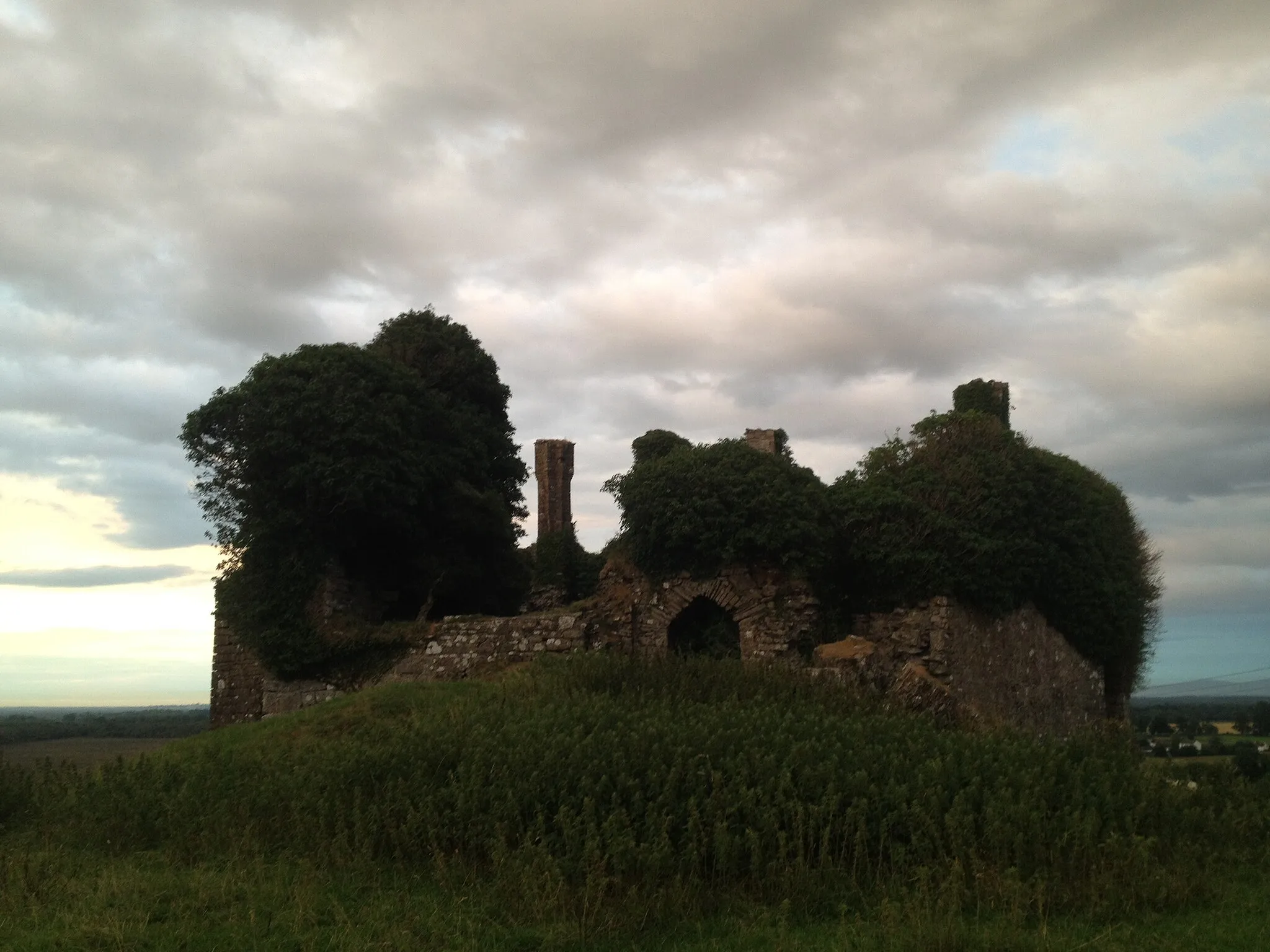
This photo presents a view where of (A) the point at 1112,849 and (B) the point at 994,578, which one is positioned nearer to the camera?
(A) the point at 1112,849

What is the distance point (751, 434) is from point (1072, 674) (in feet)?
27.3

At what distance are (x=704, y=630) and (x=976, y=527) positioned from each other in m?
4.83

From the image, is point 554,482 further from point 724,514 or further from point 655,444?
point 724,514

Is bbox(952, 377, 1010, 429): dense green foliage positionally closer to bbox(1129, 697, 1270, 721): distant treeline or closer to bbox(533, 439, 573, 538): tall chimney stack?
bbox(1129, 697, 1270, 721): distant treeline

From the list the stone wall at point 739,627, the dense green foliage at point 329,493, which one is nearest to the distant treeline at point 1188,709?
the stone wall at point 739,627

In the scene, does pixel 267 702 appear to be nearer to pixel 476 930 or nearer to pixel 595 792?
pixel 595 792

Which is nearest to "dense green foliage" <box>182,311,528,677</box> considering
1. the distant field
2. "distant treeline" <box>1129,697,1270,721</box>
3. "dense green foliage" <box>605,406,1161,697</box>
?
the distant field

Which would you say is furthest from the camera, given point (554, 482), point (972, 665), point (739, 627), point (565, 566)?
point (554, 482)

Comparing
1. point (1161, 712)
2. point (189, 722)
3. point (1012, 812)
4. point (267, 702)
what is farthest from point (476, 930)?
point (1161, 712)

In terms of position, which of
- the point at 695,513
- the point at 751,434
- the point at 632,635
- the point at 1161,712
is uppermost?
the point at 751,434

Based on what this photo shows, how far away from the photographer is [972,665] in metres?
17.5

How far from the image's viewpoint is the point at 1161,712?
31.3 meters

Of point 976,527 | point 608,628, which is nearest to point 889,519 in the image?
point 976,527

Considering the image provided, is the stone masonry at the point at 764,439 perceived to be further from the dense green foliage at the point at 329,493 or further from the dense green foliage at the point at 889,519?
the dense green foliage at the point at 329,493
